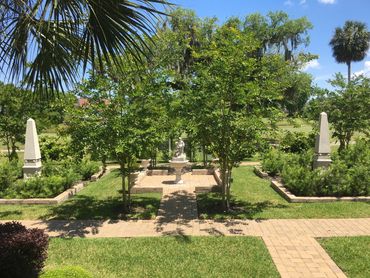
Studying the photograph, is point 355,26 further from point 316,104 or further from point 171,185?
point 171,185

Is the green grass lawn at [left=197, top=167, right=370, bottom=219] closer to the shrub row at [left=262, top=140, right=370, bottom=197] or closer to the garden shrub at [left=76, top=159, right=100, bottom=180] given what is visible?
the shrub row at [left=262, top=140, right=370, bottom=197]

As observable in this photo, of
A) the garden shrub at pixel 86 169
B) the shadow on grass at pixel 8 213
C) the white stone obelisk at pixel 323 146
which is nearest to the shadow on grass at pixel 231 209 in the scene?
the white stone obelisk at pixel 323 146

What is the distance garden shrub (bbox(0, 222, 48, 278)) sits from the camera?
469 cm

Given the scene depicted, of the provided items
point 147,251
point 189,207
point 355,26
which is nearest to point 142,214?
point 189,207

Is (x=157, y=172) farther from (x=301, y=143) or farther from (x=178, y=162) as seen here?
(x=301, y=143)

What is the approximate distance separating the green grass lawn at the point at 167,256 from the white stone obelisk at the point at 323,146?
622 centimetres

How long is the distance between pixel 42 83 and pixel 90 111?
356cm

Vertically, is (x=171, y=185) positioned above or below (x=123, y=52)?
below

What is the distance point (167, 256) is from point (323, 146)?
7894mm

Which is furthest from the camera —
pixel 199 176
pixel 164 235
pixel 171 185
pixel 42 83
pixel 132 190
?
pixel 199 176

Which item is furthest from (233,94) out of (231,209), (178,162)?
(178,162)

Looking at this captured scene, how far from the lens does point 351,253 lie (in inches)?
260

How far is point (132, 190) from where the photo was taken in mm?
11930

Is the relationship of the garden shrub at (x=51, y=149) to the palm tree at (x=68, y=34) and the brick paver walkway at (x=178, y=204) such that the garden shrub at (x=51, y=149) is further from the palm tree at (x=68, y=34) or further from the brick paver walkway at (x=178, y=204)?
the palm tree at (x=68, y=34)
